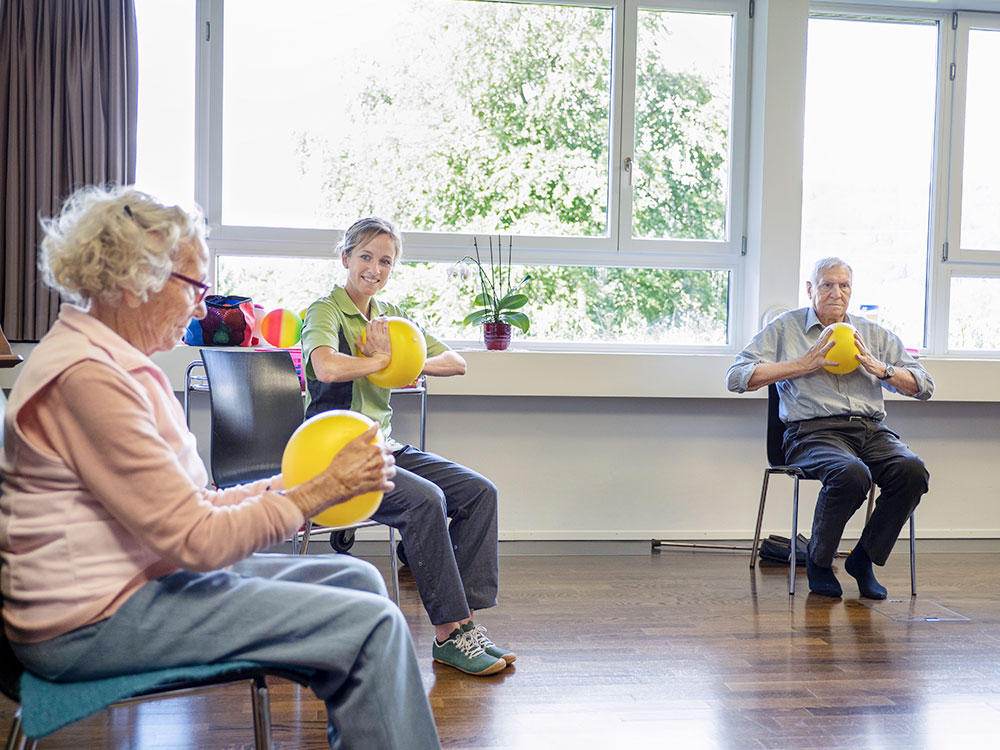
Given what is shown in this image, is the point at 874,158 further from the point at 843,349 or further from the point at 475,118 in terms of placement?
the point at 475,118

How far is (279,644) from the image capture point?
116cm

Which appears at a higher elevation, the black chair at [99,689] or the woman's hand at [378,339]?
the woman's hand at [378,339]

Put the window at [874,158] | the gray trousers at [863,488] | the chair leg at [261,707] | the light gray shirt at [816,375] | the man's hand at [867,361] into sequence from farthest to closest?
the window at [874,158] < the light gray shirt at [816,375] < the man's hand at [867,361] < the gray trousers at [863,488] < the chair leg at [261,707]

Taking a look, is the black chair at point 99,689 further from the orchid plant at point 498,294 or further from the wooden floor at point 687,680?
the orchid plant at point 498,294

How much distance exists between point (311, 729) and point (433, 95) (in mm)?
2788

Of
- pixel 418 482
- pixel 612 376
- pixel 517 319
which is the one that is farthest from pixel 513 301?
pixel 418 482

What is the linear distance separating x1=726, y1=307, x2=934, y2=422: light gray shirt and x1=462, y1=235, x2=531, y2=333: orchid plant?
899mm

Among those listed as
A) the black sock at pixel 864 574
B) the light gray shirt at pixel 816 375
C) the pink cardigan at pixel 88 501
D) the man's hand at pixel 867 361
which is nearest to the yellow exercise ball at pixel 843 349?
the man's hand at pixel 867 361

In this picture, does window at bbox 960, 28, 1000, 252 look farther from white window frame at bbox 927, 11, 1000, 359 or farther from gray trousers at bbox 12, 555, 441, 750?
gray trousers at bbox 12, 555, 441, 750

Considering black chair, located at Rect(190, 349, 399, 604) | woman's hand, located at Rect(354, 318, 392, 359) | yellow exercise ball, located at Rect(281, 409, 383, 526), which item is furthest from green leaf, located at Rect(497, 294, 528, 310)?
yellow exercise ball, located at Rect(281, 409, 383, 526)

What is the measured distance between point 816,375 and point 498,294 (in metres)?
1.37

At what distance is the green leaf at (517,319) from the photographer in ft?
12.3

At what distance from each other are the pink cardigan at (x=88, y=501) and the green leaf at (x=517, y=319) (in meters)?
2.65

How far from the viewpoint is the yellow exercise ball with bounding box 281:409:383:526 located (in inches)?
52.3
